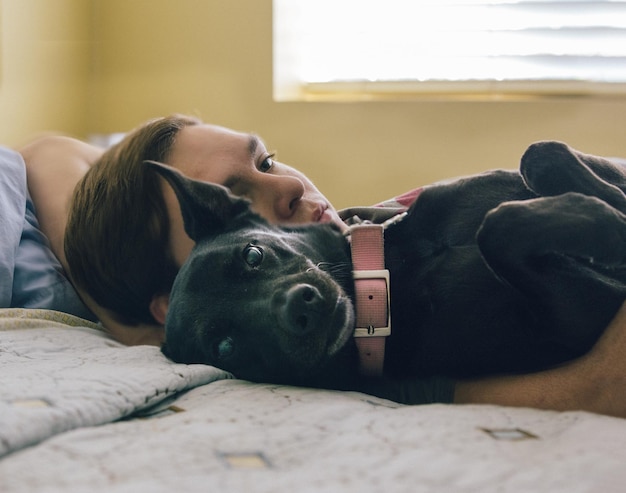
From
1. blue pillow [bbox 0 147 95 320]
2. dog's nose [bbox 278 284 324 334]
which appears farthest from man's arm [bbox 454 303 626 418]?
blue pillow [bbox 0 147 95 320]

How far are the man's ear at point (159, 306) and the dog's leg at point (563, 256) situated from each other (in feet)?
2.30

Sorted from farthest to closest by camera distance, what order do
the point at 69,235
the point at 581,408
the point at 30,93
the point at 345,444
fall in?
the point at 30,93 < the point at 69,235 < the point at 581,408 < the point at 345,444

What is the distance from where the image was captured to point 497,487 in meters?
0.58

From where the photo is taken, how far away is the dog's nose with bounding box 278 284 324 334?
923mm

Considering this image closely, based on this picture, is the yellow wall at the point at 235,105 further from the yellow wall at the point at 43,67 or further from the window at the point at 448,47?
the window at the point at 448,47

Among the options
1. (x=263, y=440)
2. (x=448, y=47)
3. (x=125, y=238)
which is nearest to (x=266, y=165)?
(x=125, y=238)

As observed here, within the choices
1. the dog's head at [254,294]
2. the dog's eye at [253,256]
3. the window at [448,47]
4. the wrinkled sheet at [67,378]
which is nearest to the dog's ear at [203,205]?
the dog's head at [254,294]

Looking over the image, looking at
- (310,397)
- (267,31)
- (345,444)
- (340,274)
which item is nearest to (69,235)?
(340,274)

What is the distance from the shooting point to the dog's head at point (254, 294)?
0.96m

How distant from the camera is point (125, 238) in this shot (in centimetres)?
139

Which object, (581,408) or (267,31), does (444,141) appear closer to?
(267,31)

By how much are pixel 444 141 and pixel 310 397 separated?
1.62 m

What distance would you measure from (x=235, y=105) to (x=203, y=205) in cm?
146

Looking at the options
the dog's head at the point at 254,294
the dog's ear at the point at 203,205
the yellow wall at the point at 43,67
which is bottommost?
the dog's head at the point at 254,294
